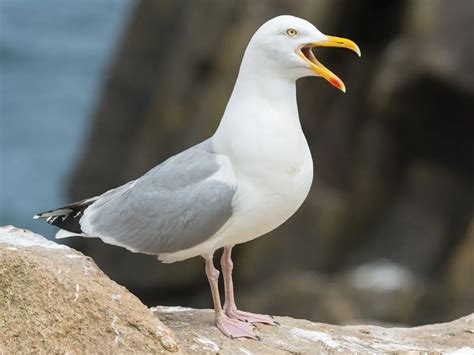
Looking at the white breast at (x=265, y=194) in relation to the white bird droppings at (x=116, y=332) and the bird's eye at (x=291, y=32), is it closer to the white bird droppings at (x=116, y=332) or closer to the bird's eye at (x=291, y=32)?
the bird's eye at (x=291, y=32)

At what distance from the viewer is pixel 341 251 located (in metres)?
14.5

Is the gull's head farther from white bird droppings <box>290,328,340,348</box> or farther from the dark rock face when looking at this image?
the dark rock face

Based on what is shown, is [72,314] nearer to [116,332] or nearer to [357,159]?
[116,332]

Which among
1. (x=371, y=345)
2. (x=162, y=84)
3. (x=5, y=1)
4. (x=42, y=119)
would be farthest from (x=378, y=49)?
(x=5, y=1)

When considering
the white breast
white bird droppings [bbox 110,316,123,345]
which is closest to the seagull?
the white breast

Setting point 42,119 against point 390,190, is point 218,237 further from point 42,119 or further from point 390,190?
point 42,119

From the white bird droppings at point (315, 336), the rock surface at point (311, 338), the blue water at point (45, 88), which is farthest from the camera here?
the blue water at point (45, 88)

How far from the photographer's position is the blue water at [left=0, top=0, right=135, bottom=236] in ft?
79.4

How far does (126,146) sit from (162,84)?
1.90m

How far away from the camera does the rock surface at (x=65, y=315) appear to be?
16.8 ft

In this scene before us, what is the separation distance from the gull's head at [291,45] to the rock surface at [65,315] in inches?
56.4

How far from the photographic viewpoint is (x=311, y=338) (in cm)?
602

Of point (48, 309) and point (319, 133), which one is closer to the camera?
point (48, 309)

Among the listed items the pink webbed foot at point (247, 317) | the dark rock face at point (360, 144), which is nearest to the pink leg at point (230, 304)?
the pink webbed foot at point (247, 317)
